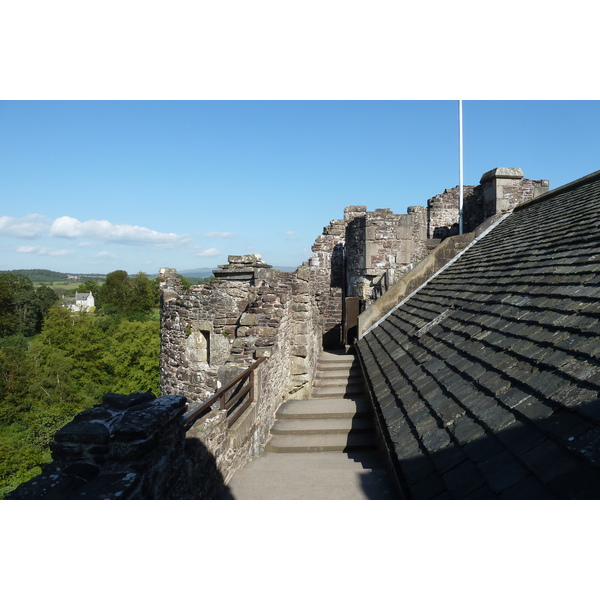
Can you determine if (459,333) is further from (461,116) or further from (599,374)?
(461,116)

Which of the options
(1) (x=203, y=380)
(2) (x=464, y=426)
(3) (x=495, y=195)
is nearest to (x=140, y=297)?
(1) (x=203, y=380)

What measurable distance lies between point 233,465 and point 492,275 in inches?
188

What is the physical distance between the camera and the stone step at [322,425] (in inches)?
271

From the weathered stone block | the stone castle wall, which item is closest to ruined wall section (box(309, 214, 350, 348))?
the stone castle wall

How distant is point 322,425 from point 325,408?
73 centimetres

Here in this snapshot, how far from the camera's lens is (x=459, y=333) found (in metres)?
4.93

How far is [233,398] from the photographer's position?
557 centimetres

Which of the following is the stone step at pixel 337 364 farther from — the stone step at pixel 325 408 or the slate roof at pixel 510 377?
the slate roof at pixel 510 377

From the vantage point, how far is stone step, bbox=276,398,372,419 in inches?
296

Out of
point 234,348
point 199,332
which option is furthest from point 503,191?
point 199,332

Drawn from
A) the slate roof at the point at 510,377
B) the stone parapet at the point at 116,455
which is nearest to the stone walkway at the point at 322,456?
the slate roof at the point at 510,377

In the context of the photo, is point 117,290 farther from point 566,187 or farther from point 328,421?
point 566,187

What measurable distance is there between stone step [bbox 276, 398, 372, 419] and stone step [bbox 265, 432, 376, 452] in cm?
69

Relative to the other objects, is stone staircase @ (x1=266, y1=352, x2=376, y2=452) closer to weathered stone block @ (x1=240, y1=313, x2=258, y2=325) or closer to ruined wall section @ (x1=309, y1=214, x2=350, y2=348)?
weathered stone block @ (x1=240, y1=313, x2=258, y2=325)
